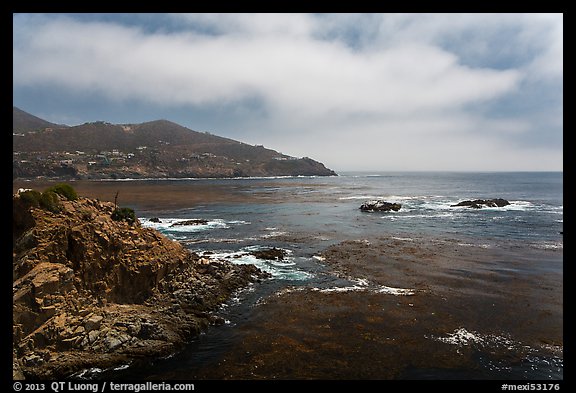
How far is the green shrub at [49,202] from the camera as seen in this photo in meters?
18.3

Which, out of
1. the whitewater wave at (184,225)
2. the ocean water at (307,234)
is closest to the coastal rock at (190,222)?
the whitewater wave at (184,225)

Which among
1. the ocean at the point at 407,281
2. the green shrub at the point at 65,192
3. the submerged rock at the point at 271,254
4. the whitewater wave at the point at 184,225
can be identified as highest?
the green shrub at the point at 65,192

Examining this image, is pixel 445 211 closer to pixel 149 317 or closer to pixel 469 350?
pixel 469 350

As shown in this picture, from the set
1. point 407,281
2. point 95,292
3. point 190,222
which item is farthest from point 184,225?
point 407,281

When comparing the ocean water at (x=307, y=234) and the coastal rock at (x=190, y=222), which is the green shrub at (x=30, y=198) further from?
the coastal rock at (x=190, y=222)

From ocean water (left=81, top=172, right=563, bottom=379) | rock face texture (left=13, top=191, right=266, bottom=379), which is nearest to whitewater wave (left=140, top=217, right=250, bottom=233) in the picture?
ocean water (left=81, top=172, right=563, bottom=379)

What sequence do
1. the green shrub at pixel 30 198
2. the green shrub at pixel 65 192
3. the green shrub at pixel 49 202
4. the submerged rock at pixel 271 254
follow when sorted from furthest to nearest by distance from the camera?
1. the submerged rock at pixel 271 254
2. the green shrub at pixel 65 192
3. the green shrub at pixel 49 202
4. the green shrub at pixel 30 198

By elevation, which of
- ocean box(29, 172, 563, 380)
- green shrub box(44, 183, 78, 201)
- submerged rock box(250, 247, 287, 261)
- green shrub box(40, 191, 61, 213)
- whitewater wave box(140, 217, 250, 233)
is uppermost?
green shrub box(44, 183, 78, 201)

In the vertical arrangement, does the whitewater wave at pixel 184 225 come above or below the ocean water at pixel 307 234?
above

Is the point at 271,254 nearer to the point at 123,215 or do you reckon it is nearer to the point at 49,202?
the point at 123,215

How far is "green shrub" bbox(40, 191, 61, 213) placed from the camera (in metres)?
18.3

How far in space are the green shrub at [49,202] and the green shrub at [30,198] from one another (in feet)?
0.67

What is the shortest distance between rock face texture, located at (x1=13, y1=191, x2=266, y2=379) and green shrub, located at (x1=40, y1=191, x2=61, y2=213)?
30cm

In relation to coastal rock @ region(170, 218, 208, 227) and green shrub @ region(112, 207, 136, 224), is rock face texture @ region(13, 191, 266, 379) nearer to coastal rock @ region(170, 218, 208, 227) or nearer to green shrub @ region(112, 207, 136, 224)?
green shrub @ region(112, 207, 136, 224)
